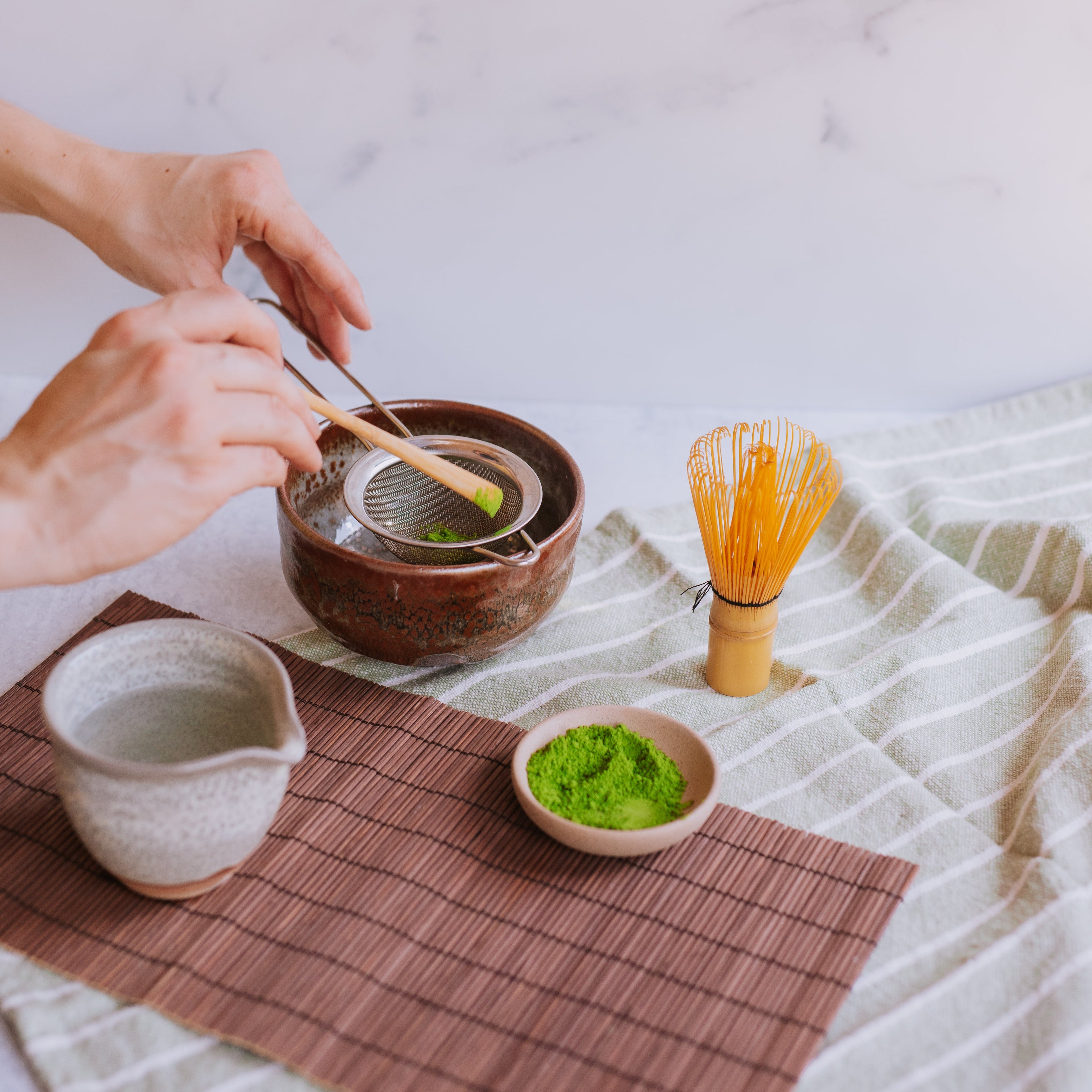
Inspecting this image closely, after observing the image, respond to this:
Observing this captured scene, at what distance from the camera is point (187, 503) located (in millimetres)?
636

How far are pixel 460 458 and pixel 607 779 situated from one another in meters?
0.31

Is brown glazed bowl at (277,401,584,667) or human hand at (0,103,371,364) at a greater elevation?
human hand at (0,103,371,364)

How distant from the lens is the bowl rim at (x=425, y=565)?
0.74 metres

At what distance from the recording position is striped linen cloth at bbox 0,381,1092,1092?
0.58 metres

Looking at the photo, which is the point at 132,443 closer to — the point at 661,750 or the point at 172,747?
the point at 172,747

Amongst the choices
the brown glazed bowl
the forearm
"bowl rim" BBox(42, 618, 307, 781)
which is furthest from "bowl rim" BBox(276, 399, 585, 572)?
the forearm

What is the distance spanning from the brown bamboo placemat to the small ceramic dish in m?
0.03

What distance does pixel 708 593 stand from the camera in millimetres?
971

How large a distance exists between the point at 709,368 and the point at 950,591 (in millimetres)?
406

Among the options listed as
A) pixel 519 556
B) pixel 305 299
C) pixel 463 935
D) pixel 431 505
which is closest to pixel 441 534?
pixel 431 505

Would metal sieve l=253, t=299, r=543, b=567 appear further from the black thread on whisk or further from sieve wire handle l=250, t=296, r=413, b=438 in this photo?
the black thread on whisk

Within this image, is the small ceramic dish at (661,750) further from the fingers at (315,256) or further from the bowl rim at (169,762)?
the fingers at (315,256)

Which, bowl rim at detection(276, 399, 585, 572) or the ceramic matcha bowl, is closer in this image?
the ceramic matcha bowl

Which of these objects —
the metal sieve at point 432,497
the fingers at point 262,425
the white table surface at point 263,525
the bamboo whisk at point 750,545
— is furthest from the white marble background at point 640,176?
the fingers at point 262,425
